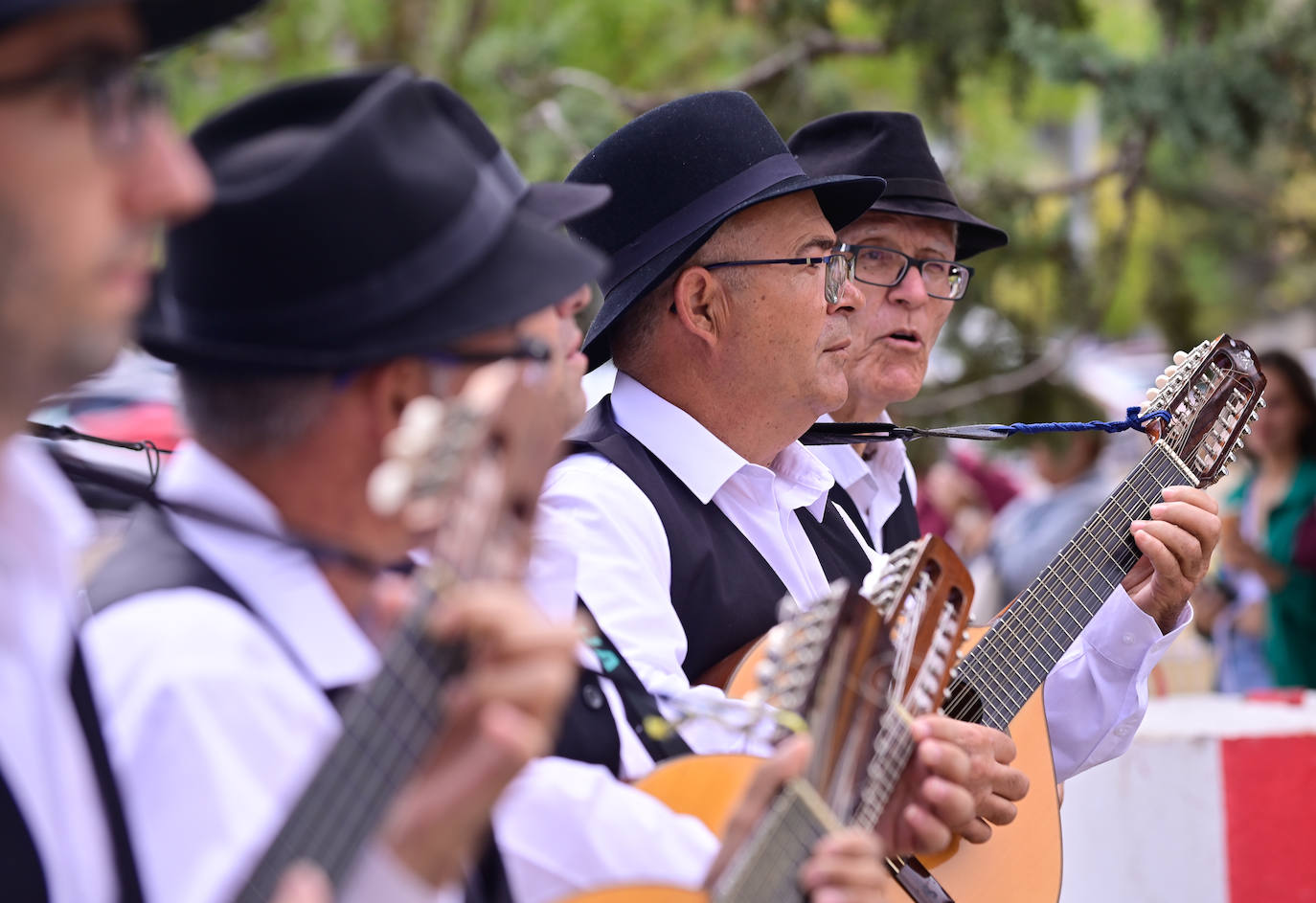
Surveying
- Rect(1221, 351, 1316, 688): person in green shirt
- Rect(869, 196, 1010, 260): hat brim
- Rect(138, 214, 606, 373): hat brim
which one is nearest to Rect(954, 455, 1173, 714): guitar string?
Rect(869, 196, 1010, 260): hat brim

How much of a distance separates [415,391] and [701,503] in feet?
4.34

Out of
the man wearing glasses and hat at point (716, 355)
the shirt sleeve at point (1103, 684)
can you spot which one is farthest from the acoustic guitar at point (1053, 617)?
the man wearing glasses and hat at point (716, 355)

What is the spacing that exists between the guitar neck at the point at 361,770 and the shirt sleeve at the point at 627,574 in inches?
33.8

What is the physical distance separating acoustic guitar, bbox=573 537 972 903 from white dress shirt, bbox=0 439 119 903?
2.06 feet

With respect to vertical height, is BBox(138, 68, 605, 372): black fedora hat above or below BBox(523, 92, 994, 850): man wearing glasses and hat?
above

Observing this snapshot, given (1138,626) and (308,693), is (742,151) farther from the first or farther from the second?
(308,693)

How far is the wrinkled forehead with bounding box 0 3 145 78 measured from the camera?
1.30 meters

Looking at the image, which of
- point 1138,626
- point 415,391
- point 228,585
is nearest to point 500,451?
point 415,391

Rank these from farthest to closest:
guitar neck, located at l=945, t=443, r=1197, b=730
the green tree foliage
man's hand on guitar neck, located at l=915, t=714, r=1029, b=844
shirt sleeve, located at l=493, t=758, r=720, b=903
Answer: the green tree foliage → guitar neck, located at l=945, t=443, r=1197, b=730 → man's hand on guitar neck, located at l=915, t=714, r=1029, b=844 → shirt sleeve, located at l=493, t=758, r=720, b=903

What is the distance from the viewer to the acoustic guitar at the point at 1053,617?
300 cm

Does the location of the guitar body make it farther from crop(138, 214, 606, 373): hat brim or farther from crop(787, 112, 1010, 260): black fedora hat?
crop(787, 112, 1010, 260): black fedora hat

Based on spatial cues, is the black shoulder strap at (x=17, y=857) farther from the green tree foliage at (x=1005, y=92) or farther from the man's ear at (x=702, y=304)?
the green tree foliage at (x=1005, y=92)

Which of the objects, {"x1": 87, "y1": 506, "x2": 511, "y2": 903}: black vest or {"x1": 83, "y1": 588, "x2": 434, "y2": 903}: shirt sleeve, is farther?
{"x1": 87, "y1": 506, "x2": 511, "y2": 903}: black vest

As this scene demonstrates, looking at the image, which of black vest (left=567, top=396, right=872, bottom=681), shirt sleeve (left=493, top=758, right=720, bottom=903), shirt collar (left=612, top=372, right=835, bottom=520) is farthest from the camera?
shirt collar (left=612, top=372, right=835, bottom=520)
